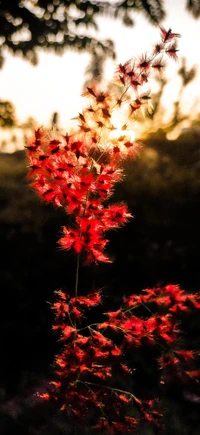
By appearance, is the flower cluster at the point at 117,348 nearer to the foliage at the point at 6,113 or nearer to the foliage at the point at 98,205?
the foliage at the point at 98,205

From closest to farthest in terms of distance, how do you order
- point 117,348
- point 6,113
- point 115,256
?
point 117,348 < point 6,113 < point 115,256

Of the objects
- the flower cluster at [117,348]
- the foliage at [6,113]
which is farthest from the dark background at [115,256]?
the flower cluster at [117,348]

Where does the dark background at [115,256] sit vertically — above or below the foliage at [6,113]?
below

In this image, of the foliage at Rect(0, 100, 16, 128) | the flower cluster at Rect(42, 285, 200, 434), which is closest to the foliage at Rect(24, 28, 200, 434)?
the flower cluster at Rect(42, 285, 200, 434)

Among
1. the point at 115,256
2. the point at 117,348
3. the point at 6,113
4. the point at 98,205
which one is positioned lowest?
the point at 117,348

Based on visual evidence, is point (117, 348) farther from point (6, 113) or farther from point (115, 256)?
point (6, 113)

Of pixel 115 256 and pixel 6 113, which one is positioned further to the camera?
pixel 115 256

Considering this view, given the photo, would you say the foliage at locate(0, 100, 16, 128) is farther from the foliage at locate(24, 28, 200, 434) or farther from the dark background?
the foliage at locate(24, 28, 200, 434)

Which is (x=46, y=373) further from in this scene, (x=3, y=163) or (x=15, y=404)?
(x=3, y=163)

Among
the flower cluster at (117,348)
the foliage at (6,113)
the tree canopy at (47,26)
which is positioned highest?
the tree canopy at (47,26)

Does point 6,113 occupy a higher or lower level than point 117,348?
higher

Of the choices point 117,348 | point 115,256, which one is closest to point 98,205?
point 117,348
